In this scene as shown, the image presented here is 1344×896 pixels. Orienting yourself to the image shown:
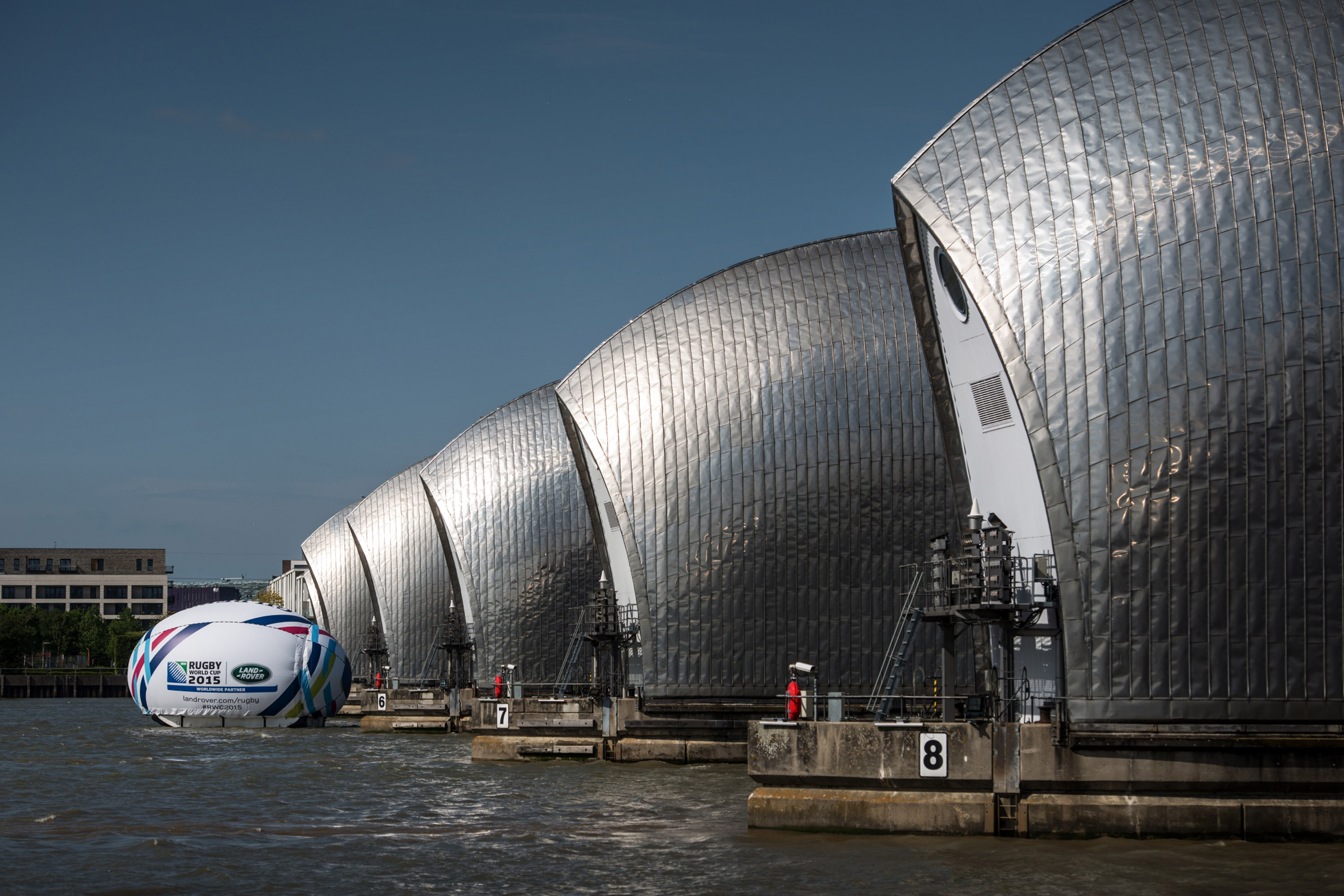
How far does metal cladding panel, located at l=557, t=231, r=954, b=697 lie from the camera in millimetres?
38062

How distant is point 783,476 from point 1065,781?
17.8 m

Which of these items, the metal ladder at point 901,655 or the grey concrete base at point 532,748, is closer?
the metal ladder at point 901,655

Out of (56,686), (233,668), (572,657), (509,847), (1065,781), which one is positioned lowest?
(56,686)

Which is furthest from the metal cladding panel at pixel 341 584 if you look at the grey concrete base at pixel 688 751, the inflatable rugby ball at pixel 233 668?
the grey concrete base at pixel 688 751

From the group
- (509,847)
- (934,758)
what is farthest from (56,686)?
(934,758)

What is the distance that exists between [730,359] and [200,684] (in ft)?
75.2

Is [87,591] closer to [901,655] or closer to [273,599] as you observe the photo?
[273,599]

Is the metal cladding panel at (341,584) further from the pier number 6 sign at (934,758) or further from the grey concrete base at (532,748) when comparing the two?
the pier number 6 sign at (934,758)

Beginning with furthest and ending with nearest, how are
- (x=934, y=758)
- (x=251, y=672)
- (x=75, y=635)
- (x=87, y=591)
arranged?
(x=87, y=591)
(x=75, y=635)
(x=251, y=672)
(x=934, y=758)

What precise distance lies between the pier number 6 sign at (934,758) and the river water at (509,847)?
0.99 meters

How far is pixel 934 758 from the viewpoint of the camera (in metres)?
22.5

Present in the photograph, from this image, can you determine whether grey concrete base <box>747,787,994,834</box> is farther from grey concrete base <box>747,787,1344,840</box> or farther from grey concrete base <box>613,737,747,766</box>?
grey concrete base <box>613,737,747,766</box>

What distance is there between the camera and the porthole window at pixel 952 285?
27484mm

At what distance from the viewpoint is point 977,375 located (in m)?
27.6
